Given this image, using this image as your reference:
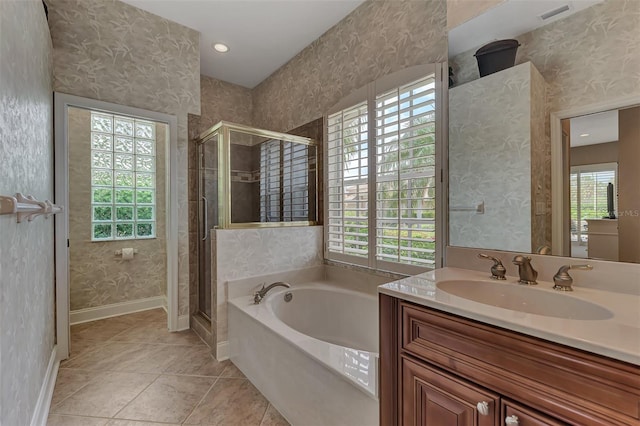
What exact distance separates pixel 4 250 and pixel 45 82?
1.41m

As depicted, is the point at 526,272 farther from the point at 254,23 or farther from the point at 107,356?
the point at 107,356

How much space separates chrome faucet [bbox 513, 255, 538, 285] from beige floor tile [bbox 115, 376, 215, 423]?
182cm

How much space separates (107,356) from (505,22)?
333 centimetres

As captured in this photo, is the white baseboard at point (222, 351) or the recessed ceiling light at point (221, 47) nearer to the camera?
the white baseboard at point (222, 351)

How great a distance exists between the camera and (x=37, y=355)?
148 centimetres

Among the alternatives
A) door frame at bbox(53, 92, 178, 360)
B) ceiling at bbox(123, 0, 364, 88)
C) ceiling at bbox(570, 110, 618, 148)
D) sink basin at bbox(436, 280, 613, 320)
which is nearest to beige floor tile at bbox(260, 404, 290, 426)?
sink basin at bbox(436, 280, 613, 320)

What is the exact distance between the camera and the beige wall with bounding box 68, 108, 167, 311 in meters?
2.89

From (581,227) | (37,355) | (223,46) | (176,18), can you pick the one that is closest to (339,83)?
(223,46)

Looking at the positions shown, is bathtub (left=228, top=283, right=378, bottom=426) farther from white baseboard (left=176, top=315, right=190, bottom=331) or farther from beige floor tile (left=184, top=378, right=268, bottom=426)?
white baseboard (left=176, top=315, right=190, bottom=331)

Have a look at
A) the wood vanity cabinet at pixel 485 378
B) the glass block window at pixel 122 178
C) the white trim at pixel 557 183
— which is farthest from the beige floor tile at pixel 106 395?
the white trim at pixel 557 183

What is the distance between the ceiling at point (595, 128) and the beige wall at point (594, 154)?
0.05 ft

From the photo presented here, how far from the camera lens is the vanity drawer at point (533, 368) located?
61 cm

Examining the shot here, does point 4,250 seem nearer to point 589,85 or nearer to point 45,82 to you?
point 45,82

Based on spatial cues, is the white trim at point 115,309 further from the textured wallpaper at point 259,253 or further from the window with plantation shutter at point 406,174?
the window with plantation shutter at point 406,174
